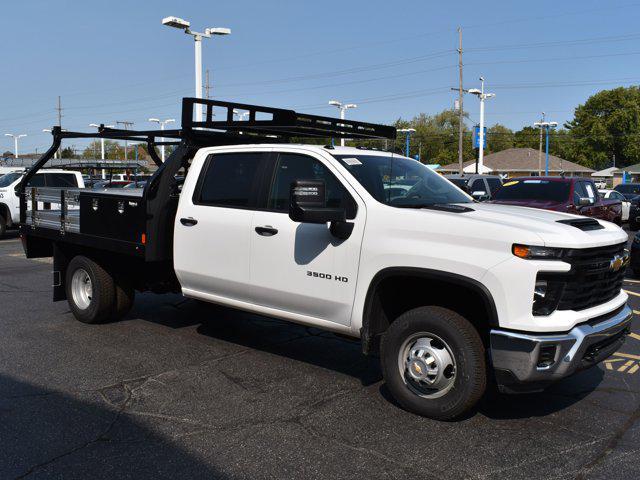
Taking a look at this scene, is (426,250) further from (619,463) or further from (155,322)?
(155,322)

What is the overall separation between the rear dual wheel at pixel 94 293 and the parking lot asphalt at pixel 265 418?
0.43 metres

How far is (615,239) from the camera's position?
452cm

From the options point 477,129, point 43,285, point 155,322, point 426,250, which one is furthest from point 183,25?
point 477,129

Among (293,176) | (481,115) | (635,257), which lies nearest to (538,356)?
(293,176)

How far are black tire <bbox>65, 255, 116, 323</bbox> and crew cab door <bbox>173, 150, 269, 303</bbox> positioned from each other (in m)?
Result: 1.39

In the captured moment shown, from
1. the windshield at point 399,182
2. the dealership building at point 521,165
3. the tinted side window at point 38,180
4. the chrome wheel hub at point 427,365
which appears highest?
the dealership building at point 521,165

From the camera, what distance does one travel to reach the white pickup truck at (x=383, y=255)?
13.2ft

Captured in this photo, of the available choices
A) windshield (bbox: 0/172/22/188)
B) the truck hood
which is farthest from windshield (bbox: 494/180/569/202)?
windshield (bbox: 0/172/22/188)

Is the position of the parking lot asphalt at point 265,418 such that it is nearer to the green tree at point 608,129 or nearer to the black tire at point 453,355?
the black tire at point 453,355

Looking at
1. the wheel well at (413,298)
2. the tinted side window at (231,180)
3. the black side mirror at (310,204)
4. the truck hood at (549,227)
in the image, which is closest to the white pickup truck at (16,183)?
the tinted side window at (231,180)

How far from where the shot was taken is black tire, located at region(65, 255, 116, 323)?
7.04m

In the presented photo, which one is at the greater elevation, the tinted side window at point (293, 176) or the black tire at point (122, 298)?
the tinted side window at point (293, 176)

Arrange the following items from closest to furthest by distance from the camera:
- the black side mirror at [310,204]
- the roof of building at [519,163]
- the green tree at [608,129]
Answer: the black side mirror at [310,204]
the roof of building at [519,163]
the green tree at [608,129]

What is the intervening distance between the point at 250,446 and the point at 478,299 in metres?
1.80
